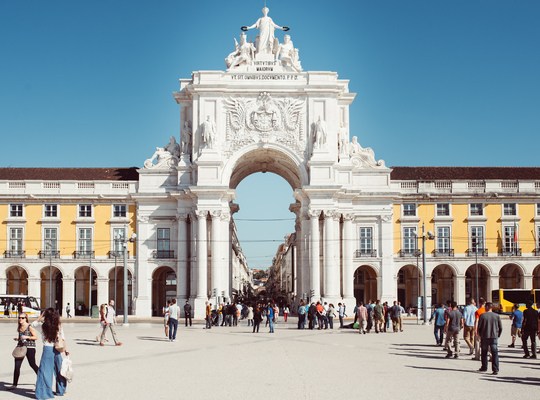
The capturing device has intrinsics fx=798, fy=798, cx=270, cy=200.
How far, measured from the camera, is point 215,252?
65.1 m

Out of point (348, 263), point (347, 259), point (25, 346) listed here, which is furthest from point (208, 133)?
point (25, 346)

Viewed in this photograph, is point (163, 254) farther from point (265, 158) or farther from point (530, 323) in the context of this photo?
point (530, 323)

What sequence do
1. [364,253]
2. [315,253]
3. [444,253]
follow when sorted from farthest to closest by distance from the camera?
[444,253]
[364,253]
[315,253]

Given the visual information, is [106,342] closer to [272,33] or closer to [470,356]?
[470,356]

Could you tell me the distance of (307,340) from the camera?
3634 centimetres

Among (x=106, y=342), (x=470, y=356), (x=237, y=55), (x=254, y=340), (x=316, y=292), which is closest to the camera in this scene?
(x=470, y=356)

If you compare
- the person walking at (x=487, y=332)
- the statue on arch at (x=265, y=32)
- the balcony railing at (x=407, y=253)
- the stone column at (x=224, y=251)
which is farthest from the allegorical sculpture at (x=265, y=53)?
the person walking at (x=487, y=332)

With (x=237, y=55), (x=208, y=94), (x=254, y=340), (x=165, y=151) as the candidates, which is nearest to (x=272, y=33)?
(x=237, y=55)

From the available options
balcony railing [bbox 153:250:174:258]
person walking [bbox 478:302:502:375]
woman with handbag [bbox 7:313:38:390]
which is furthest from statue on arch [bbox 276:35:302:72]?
woman with handbag [bbox 7:313:38:390]

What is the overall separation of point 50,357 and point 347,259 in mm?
50598

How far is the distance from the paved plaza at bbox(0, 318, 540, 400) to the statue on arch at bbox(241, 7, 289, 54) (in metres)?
39.0

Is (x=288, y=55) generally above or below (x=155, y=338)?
above

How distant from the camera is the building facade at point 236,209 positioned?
65.8 m

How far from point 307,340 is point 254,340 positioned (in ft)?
7.91
